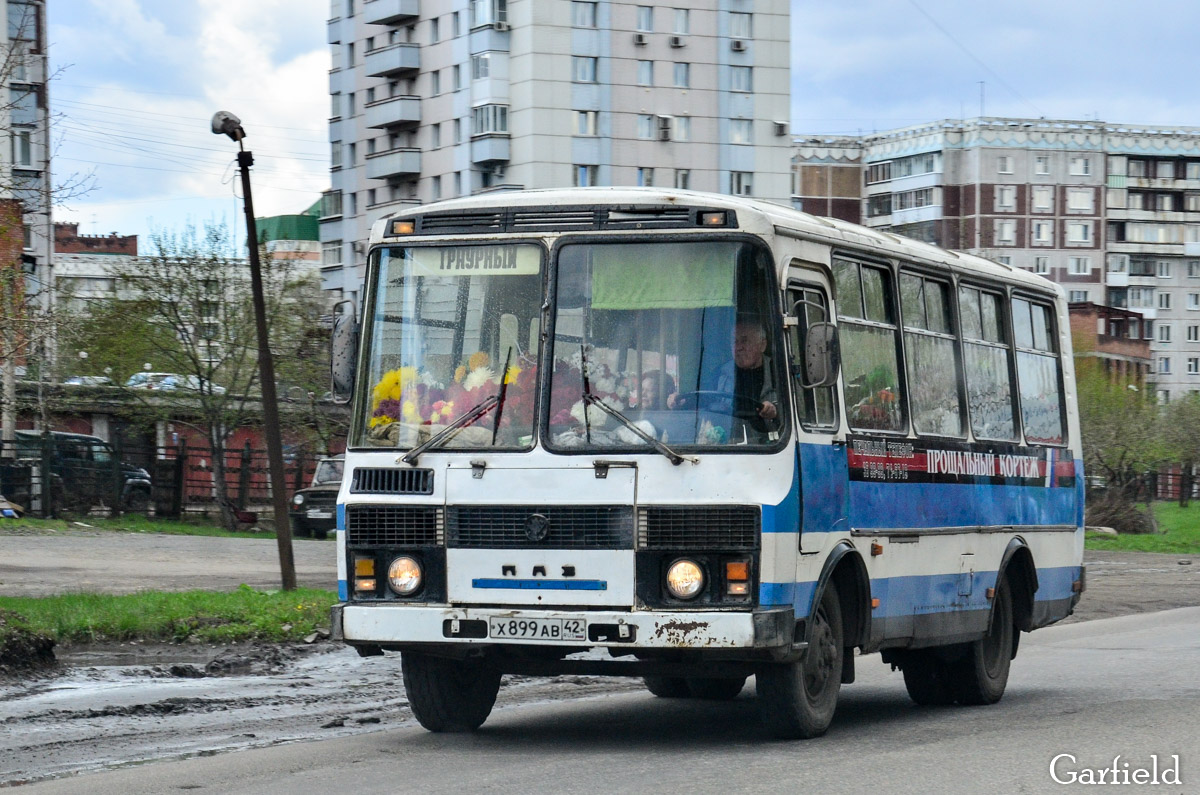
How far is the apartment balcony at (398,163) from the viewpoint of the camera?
85188mm

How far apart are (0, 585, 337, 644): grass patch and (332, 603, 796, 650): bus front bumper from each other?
6743 mm

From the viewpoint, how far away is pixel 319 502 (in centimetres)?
3791

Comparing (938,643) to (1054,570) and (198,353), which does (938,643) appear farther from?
(198,353)

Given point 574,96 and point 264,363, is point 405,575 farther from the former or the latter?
point 574,96

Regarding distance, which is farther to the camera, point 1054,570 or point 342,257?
point 342,257

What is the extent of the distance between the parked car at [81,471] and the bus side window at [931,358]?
28.1 meters

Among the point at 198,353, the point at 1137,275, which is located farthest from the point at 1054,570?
the point at 1137,275

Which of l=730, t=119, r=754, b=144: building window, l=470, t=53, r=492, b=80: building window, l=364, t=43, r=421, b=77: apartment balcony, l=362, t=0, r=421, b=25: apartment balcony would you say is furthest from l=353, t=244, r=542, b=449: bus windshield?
l=362, t=0, r=421, b=25: apartment balcony

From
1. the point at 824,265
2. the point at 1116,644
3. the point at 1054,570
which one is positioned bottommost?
the point at 1116,644

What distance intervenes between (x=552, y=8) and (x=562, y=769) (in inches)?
2887

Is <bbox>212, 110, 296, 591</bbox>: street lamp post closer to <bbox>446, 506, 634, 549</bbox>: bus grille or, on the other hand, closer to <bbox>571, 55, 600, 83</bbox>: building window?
<bbox>446, 506, 634, 549</bbox>: bus grille

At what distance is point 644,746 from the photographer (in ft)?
33.4

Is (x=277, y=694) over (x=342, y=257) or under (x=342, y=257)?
under

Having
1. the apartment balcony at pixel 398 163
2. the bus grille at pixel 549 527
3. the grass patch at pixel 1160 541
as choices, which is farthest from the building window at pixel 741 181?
the bus grille at pixel 549 527
